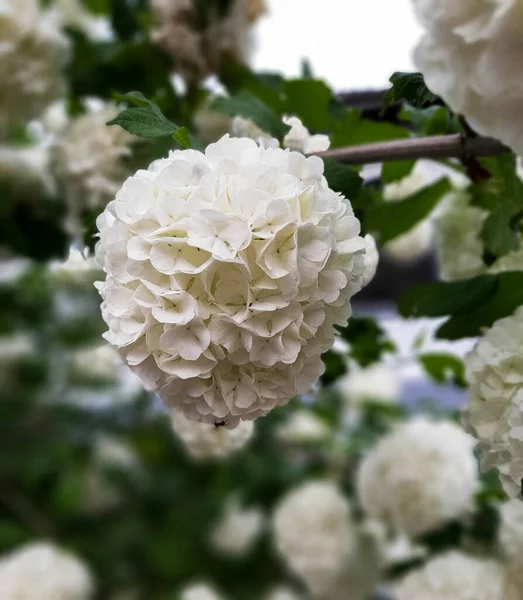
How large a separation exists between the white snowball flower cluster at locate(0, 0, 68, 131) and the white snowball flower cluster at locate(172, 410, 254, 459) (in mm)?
308

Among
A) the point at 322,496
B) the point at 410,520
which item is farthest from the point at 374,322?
the point at 322,496

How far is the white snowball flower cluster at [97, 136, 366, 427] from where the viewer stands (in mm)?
193

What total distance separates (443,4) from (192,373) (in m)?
0.12

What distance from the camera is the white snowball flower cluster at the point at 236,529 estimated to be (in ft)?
2.78

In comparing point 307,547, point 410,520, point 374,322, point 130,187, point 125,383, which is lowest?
point 125,383

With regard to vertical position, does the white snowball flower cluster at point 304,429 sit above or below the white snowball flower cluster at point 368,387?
below

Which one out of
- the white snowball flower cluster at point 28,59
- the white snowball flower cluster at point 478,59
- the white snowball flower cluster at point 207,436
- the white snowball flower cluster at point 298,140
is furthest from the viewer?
the white snowball flower cluster at point 28,59

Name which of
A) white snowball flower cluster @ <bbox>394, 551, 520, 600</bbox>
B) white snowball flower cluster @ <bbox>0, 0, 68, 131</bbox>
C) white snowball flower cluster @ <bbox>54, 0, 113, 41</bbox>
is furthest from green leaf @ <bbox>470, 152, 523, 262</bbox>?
white snowball flower cluster @ <bbox>54, 0, 113, 41</bbox>

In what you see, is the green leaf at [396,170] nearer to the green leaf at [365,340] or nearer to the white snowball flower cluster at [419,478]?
the green leaf at [365,340]

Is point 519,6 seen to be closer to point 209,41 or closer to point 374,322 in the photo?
point 374,322

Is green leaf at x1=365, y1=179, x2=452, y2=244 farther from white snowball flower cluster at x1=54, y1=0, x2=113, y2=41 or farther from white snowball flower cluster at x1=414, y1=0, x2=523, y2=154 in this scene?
white snowball flower cluster at x1=54, y1=0, x2=113, y2=41

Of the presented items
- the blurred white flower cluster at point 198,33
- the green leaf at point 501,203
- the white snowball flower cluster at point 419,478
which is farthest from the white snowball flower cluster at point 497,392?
the blurred white flower cluster at point 198,33

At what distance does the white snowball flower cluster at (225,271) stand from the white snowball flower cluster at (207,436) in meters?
0.14

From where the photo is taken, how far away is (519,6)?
0.15 metres
